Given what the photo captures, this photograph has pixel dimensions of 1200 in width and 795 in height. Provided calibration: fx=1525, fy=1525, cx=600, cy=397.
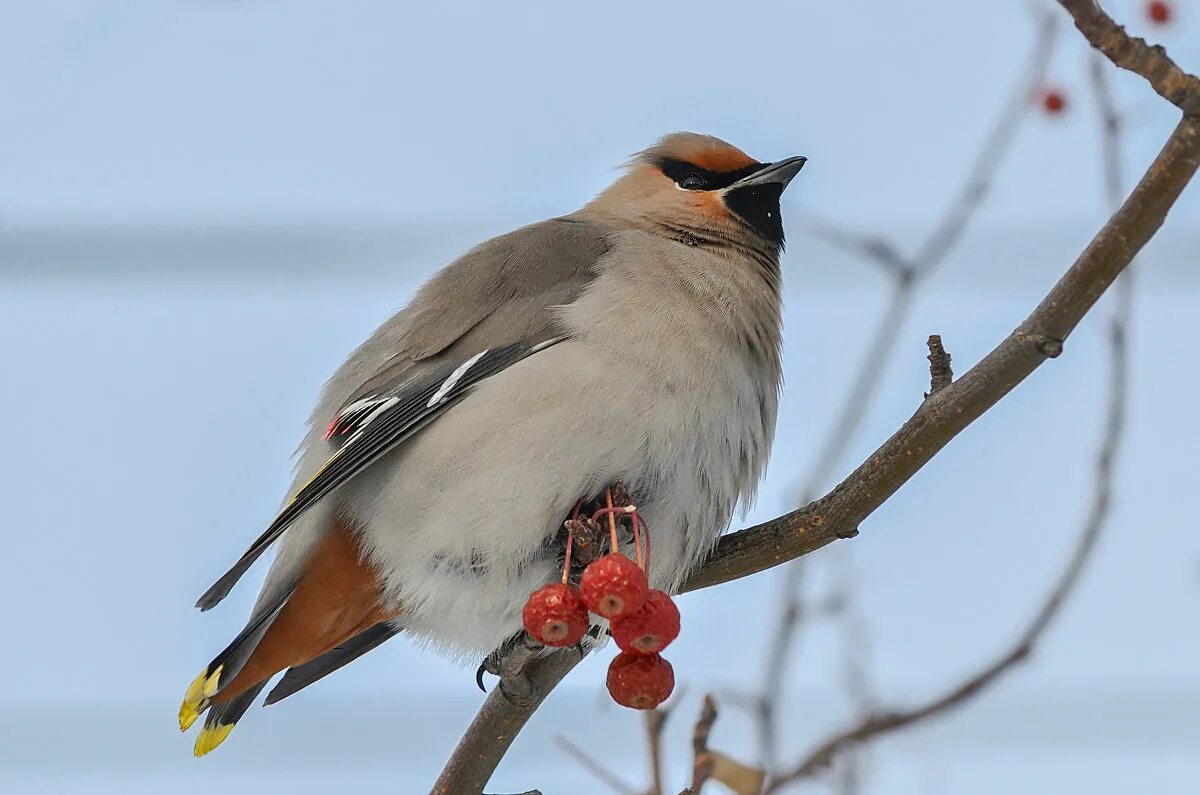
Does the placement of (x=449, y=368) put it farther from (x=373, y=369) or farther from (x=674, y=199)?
(x=674, y=199)

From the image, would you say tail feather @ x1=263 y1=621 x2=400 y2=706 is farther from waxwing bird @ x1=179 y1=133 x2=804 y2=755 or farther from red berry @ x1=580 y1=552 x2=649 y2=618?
red berry @ x1=580 y1=552 x2=649 y2=618

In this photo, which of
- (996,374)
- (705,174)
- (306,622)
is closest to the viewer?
(996,374)

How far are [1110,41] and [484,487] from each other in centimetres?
194

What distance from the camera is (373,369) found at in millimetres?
4305

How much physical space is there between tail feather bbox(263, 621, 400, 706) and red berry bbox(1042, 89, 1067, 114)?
9.60ft

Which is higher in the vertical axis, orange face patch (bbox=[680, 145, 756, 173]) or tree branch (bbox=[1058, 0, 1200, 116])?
tree branch (bbox=[1058, 0, 1200, 116])

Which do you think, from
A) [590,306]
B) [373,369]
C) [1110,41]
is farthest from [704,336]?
[1110,41]

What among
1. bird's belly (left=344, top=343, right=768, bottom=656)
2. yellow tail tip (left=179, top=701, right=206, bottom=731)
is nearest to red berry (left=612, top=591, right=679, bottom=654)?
bird's belly (left=344, top=343, right=768, bottom=656)

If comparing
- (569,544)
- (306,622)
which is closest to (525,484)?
(569,544)

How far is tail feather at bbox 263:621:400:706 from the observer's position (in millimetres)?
4262

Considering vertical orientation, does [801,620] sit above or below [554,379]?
below

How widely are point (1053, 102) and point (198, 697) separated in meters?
3.50

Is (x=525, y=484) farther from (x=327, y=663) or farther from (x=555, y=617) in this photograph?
(x=327, y=663)

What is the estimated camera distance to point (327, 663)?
4273mm
